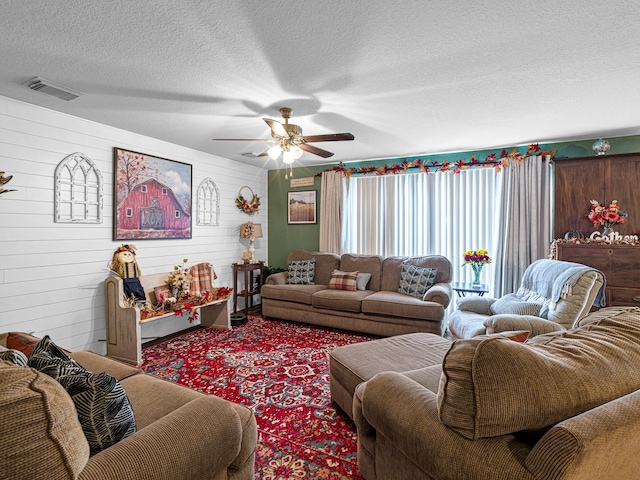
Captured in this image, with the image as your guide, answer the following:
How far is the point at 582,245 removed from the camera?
3.79 m

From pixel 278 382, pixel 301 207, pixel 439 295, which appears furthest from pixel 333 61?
pixel 301 207

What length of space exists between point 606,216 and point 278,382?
4105mm

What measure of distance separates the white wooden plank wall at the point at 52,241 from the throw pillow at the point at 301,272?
1901 mm

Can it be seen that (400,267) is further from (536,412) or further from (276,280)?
(536,412)

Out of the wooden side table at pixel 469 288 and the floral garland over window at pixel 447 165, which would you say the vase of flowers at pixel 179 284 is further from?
the wooden side table at pixel 469 288

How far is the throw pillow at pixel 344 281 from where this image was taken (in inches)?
192

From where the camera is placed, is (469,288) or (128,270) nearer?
(128,270)

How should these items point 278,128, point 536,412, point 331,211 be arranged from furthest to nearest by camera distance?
point 331,211, point 278,128, point 536,412

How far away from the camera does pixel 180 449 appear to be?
3.95 ft

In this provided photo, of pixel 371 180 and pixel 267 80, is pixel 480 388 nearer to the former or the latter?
pixel 267 80

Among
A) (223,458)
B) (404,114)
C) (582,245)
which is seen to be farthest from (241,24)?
(582,245)

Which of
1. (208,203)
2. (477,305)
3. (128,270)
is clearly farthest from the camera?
(208,203)

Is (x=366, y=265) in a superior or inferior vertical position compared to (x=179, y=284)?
superior

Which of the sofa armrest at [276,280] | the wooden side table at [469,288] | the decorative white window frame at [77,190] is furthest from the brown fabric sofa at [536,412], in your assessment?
the sofa armrest at [276,280]
